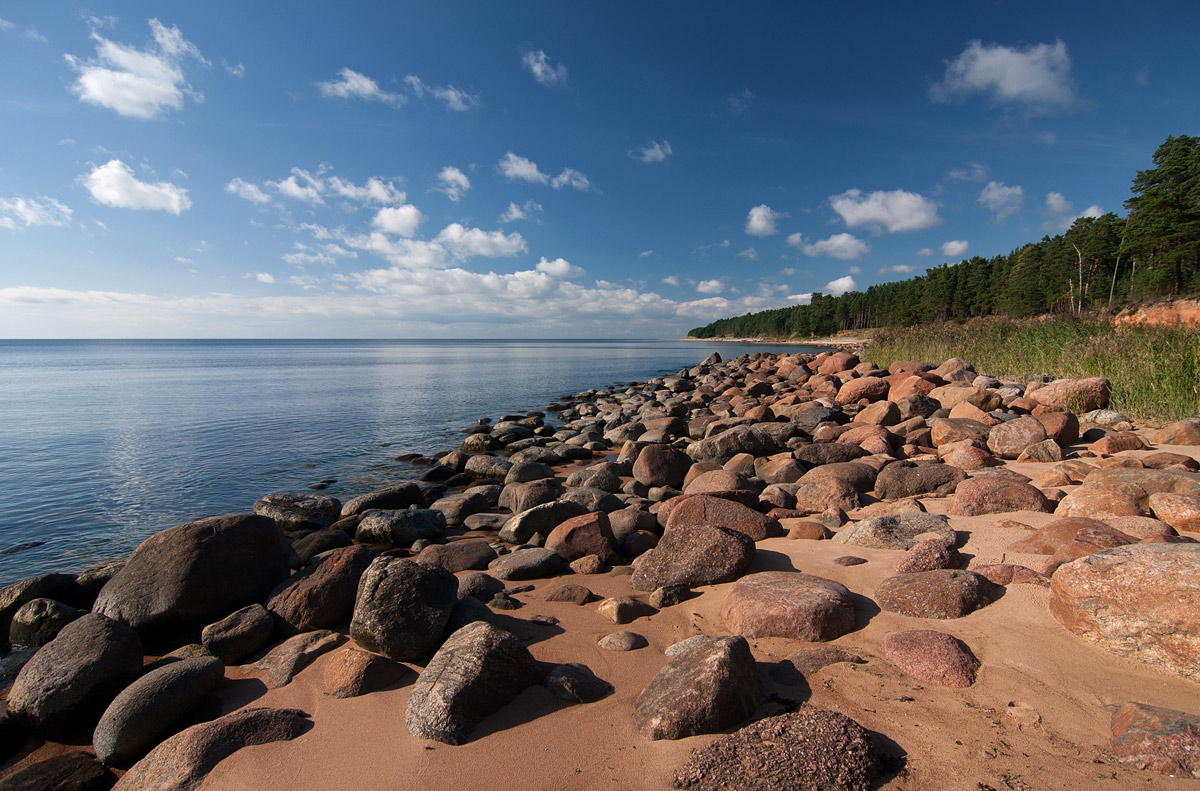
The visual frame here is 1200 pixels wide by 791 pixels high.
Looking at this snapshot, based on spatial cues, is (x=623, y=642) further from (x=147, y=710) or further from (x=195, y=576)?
(x=195, y=576)

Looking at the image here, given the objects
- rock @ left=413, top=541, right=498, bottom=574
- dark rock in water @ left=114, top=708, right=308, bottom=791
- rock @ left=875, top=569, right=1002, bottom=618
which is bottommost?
rock @ left=413, top=541, right=498, bottom=574

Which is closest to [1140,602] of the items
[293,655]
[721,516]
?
[721,516]

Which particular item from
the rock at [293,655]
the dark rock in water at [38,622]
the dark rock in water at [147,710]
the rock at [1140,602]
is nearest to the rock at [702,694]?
the rock at [1140,602]

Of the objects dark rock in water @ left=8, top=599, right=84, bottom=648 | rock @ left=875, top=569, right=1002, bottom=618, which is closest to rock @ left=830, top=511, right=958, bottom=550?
rock @ left=875, top=569, right=1002, bottom=618

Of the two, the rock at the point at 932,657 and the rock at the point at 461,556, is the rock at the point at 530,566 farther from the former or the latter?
the rock at the point at 932,657

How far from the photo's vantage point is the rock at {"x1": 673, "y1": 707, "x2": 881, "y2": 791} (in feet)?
7.36

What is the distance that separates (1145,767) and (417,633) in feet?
13.3

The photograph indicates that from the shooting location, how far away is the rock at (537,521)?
7.20 m

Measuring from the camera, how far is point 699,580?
4.73 meters

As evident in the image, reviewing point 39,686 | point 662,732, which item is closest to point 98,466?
point 39,686

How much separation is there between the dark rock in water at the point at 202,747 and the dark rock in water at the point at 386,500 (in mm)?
6050

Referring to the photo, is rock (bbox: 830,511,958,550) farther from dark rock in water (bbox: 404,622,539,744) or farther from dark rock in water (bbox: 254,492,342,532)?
dark rock in water (bbox: 254,492,342,532)

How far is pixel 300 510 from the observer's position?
915 centimetres

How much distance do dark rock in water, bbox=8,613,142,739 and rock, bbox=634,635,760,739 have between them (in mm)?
4001
